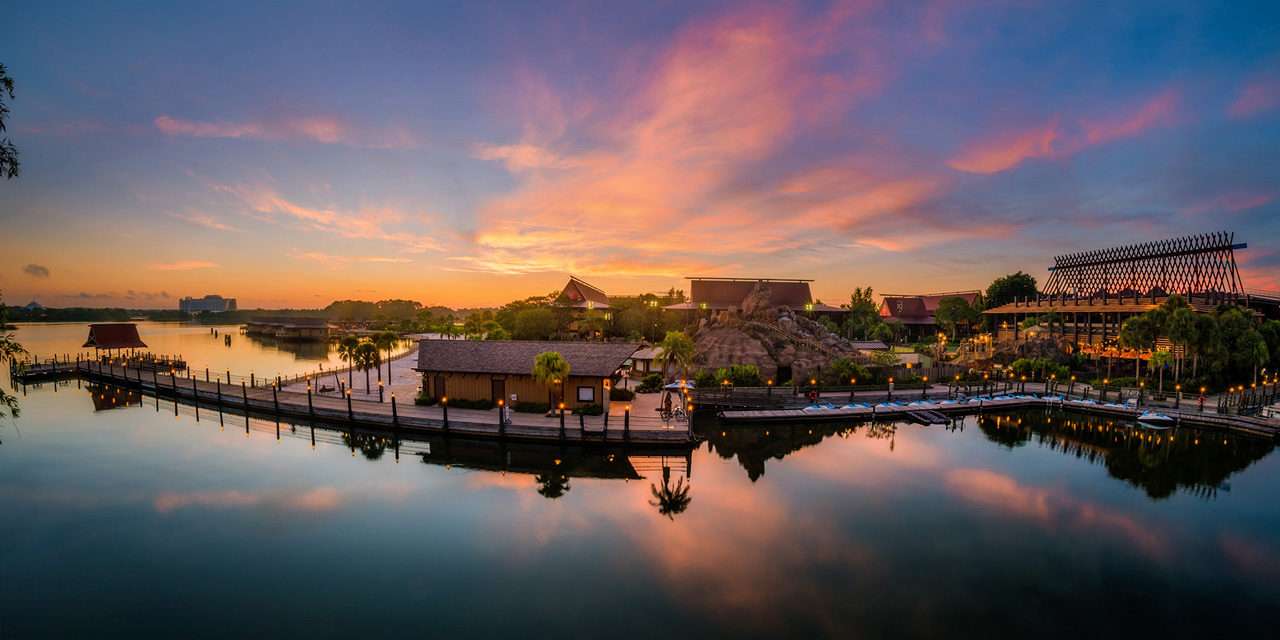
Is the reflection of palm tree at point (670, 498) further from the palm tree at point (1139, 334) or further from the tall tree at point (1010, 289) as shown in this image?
the tall tree at point (1010, 289)

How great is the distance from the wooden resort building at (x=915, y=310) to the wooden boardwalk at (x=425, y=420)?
79.9 m

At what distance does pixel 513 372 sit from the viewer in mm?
34344

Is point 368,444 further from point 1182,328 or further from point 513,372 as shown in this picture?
point 1182,328

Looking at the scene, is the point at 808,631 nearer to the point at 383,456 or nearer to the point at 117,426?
the point at 383,456

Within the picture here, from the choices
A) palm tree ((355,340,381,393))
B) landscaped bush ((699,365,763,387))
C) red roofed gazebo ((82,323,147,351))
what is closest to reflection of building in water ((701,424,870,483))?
landscaped bush ((699,365,763,387))

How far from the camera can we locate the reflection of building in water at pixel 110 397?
4356cm

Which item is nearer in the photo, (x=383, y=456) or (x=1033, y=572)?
(x=1033, y=572)

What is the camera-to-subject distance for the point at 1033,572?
18.1 m

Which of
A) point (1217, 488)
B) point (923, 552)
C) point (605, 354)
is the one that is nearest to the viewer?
point (923, 552)

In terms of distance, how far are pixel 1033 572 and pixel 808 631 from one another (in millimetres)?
9705

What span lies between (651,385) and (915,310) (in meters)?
81.1

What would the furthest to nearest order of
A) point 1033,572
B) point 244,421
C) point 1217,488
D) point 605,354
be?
1. point 244,421
2. point 605,354
3. point 1217,488
4. point 1033,572

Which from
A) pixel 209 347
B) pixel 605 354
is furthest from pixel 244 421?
pixel 209 347

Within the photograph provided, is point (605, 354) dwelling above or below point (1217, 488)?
above
